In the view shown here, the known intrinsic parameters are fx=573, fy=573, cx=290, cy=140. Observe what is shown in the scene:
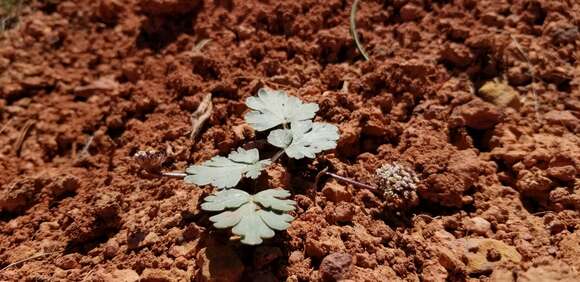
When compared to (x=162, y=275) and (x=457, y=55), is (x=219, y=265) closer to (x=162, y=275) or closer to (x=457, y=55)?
(x=162, y=275)

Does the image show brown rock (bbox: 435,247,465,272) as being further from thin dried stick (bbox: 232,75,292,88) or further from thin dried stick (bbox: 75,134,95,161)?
thin dried stick (bbox: 75,134,95,161)

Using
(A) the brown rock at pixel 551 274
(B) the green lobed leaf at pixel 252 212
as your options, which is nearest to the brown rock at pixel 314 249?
(B) the green lobed leaf at pixel 252 212

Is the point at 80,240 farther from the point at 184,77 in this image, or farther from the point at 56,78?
the point at 56,78

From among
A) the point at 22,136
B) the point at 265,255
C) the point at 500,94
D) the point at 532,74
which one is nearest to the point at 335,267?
the point at 265,255

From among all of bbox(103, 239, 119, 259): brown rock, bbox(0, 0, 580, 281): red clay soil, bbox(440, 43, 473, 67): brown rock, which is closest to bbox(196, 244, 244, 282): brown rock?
bbox(0, 0, 580, 281): red clay soil

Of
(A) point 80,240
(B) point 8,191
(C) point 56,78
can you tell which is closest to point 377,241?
(A) point 80,240

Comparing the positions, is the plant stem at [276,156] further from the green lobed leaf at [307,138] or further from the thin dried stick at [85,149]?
the thin dried stick at [85,149]
